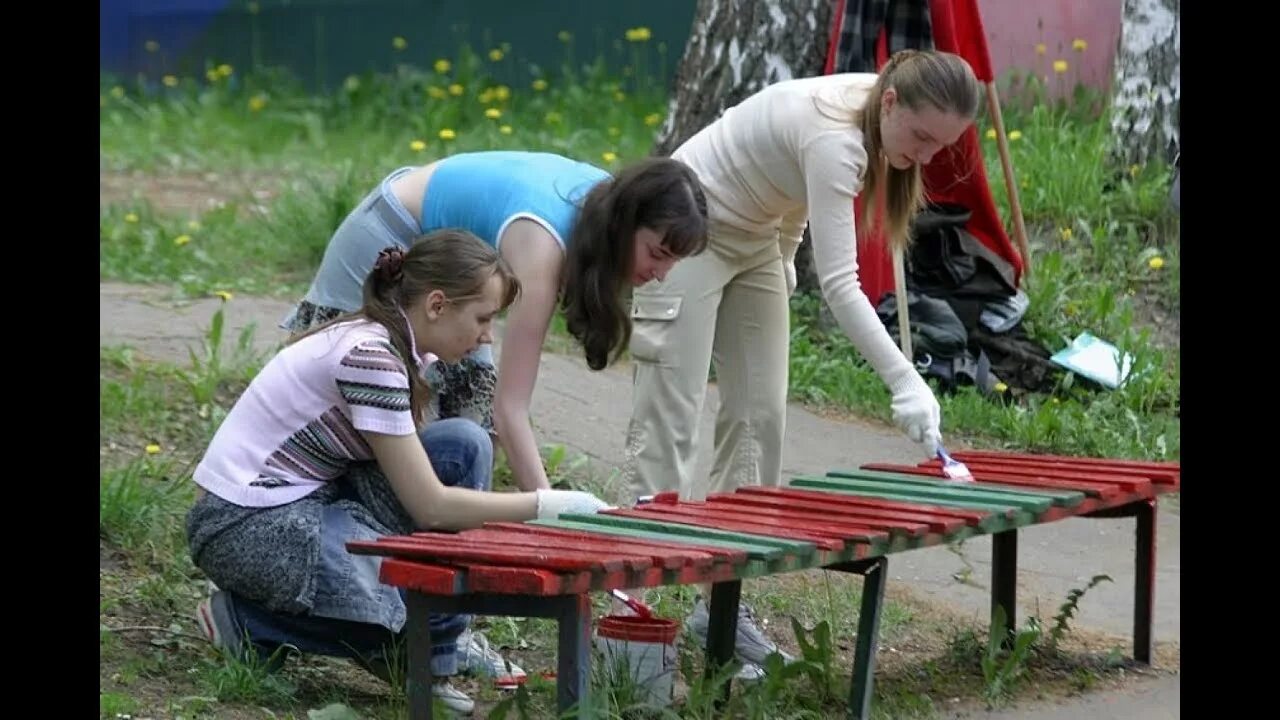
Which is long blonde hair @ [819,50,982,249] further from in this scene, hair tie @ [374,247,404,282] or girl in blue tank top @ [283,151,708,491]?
hair tie @ [374,247,404,282]

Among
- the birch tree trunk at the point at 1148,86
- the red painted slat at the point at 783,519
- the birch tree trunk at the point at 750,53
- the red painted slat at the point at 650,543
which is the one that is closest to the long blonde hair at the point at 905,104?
the red painted slat at the point at 783,519

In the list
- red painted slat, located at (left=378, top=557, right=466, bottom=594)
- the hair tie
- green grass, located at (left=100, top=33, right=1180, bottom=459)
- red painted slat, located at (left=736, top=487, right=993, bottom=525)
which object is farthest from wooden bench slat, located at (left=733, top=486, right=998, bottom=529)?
green grass, located at (left=100, top=33, right=1180, bottom=459)

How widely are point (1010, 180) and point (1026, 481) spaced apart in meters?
3.39

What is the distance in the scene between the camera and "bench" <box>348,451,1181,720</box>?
10.6 feet

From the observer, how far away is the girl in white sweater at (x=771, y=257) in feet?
13.7

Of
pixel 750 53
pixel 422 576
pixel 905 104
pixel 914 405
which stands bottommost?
pixel 422 576

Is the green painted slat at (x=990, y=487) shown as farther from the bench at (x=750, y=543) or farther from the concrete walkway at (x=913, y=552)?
the concrete walkway at (x=913, y=552)

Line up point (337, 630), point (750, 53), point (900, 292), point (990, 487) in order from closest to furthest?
point (337, 630) < point (990, 487) < point (900, 292) < point (750, 53)

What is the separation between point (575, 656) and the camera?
329 cm

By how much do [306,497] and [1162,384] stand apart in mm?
4150

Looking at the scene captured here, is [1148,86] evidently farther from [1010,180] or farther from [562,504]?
[562,504]

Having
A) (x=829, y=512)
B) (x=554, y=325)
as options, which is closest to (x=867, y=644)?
(x=829, y=512)

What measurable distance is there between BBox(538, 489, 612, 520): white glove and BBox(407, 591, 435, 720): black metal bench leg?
453 millimetres

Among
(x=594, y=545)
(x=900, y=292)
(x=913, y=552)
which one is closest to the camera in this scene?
(x=594, y=545)
